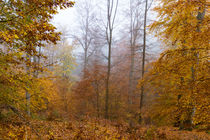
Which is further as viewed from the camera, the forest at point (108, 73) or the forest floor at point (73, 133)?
the forest floor at point (73, 133)

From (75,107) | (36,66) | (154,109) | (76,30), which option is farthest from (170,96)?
(76,30)

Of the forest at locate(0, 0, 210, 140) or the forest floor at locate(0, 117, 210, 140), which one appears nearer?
the forest at locate(0, 0, 210, 140)

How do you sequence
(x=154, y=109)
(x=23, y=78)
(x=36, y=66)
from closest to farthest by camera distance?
(x=23, y=78)
(x=36, y=66)
(x=154, y=109)

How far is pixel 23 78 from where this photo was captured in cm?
409

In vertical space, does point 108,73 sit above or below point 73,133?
above

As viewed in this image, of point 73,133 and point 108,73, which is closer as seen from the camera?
point 73,133

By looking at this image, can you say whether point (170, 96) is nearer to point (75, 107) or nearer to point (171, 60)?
point (171, 60)

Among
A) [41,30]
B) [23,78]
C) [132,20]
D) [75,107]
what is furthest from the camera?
[75,107]

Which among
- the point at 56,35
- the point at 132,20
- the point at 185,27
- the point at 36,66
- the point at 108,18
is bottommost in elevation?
the point at 36,66

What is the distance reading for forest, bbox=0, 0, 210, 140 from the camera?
355cm

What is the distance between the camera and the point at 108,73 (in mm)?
11531

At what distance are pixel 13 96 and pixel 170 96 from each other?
30.0 ft

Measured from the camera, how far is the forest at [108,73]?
11.6ft

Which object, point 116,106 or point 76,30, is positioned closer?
point 116,106
